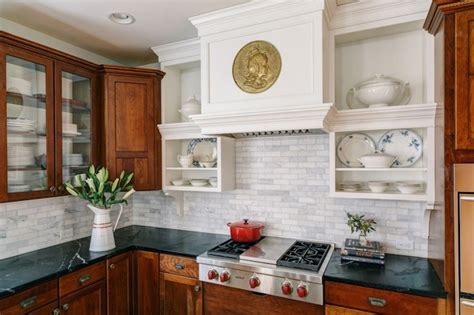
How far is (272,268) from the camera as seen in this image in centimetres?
182

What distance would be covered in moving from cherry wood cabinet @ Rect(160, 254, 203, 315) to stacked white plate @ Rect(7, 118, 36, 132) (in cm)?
128

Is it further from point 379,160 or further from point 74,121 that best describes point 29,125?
point 379,160

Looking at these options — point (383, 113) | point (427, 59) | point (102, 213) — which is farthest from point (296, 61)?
point (102, 213)

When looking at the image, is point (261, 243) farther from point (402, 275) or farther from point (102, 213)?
point (102, 213)

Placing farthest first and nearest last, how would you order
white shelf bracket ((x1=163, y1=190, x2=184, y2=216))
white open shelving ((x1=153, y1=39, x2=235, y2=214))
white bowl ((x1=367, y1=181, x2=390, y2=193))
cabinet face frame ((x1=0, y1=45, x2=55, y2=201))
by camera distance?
white shelf bracket ((x1=163, y1=190, x2=184, y2=216)), white open shelving ((x1=153, y1=39, x2=235, y2=214)), white bowl ((x1=367, y1=181, x2=390, y2=193)), cabinet face frame ((x1=0, y1=45, x2=55, y2=201))

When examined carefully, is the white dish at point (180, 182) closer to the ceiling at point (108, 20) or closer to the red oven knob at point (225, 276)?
the red oven knob at point (225, 276)

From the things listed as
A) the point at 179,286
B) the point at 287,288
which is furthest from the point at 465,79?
the point at 179,286

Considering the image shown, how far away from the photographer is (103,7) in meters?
1.97

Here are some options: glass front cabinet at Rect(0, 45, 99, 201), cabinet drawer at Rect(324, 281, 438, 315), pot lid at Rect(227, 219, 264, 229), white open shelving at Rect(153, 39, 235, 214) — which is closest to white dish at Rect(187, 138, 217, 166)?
white open shelving at Rect(153, 39, 235, 214)

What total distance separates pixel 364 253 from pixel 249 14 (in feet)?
5.72

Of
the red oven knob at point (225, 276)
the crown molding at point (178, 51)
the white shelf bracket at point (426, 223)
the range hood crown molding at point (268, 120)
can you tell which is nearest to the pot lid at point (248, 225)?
the red oven knob at point (225, 276)

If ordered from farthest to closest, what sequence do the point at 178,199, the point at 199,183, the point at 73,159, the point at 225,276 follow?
the point at 178,199, the point at 199,183, the point at 73,159, the point at 225,276

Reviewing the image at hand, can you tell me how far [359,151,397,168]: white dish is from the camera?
1.89 m

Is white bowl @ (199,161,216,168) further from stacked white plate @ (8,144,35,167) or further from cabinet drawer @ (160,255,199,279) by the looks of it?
stacked white plate @ (8,144,35,167)
